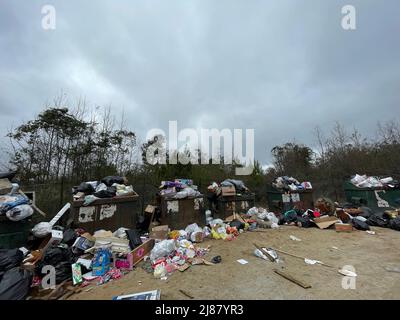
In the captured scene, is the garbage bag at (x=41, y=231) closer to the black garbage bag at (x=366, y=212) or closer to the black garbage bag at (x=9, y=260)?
the black garbage bag at (x=9, y=260)

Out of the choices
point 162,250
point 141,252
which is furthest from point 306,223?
point 141,252

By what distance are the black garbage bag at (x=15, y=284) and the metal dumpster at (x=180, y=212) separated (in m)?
2.97

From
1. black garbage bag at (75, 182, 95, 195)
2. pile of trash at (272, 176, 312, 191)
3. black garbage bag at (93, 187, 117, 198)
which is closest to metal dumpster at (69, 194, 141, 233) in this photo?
black garbage bag at (93, 187, 117, 198)

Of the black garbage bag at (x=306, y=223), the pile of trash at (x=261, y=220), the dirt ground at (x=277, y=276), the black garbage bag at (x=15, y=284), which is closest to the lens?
the black garbage bag at (x=15, y=284)

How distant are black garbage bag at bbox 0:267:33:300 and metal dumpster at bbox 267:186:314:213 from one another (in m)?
6.61

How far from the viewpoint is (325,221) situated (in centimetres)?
590

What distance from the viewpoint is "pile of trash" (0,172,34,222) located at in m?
3.44

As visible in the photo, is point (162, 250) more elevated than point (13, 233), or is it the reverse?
point (13, 233)

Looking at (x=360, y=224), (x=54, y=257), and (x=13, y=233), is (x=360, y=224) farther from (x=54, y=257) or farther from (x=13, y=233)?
(x=13, y=233)

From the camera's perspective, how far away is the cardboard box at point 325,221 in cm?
578

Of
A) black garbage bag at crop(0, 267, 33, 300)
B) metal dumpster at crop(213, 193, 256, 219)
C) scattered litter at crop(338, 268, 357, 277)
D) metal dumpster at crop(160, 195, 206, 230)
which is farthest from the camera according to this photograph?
metal dumpster at crop(213, 193, 256, 219)

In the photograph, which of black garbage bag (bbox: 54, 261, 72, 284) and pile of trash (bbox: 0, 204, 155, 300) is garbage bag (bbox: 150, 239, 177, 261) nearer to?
pile of trash (bbox: 0, 204, 155, 300)

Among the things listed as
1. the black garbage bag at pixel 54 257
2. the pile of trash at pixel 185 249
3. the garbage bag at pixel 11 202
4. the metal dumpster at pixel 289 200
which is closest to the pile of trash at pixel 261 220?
the pile of trash at pixel 185 249

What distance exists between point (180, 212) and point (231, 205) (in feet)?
5.13
